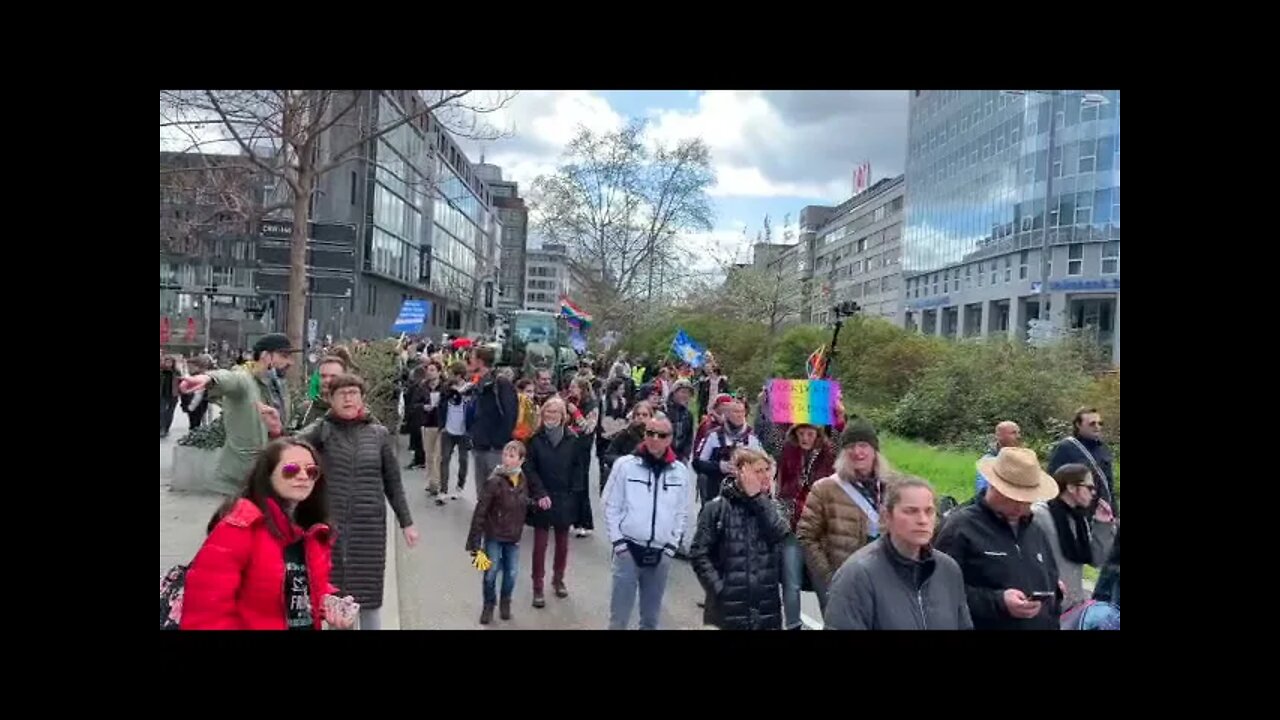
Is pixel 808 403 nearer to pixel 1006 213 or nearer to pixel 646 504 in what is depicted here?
pixel 646 504

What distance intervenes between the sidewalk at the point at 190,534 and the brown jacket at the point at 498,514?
723 millimetres

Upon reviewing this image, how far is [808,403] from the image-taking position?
7.05 metres

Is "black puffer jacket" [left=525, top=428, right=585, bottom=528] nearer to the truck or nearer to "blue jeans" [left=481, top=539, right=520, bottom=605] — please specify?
"blue jeans" [left=481, top=539, right=520, bottom=605]

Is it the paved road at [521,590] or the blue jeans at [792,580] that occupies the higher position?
the blue jeans at [792,580]

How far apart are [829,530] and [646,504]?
3.46 ft

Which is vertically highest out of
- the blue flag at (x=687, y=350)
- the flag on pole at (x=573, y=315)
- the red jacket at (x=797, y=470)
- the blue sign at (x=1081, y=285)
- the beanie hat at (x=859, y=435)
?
the blue sign at (x=1081, y=285)

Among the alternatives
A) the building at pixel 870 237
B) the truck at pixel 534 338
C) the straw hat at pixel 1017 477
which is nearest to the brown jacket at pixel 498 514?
the straw hat at pixel 1017 477

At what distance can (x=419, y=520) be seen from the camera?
32.6ft

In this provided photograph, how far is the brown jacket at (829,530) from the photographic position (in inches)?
201

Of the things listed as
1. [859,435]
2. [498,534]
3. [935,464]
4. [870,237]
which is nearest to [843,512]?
[859,435]

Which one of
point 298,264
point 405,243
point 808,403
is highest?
point 405,243

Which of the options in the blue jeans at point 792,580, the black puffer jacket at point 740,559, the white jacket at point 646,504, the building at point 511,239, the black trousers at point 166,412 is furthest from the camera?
the building at point 511,239

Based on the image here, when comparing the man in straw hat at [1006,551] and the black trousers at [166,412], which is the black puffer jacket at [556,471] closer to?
the man in straw hat at [1006,551]
